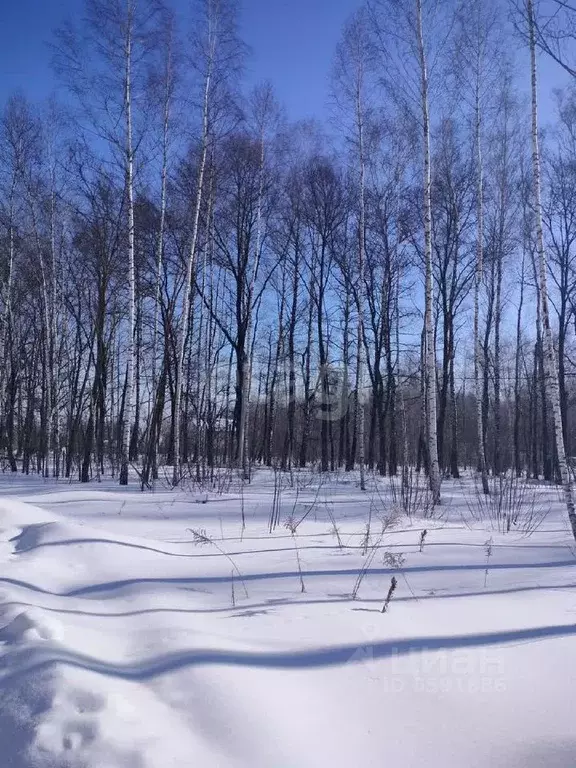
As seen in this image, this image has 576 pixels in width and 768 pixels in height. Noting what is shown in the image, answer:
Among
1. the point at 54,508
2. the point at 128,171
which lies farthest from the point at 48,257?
the point at 54,508

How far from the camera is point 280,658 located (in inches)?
100

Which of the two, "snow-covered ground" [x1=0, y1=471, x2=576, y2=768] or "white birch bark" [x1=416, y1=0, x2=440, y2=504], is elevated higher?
"white birch bark" [x1=416, y1=0, x2=440, y2=504]

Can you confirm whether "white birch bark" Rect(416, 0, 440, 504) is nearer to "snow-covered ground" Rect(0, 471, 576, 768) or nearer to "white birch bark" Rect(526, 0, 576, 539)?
"white birch bark" Rect(526, 0, 576, 539)

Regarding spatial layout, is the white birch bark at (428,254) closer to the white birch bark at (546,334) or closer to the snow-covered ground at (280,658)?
the white birch bark at (546,334)

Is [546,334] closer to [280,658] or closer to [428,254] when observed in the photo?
[428,254]

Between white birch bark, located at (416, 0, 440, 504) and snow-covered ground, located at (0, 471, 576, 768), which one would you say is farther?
white birch bark, located at (416, 0, 440, 504)

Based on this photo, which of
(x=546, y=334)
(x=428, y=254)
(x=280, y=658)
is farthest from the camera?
(x=428, y=254)


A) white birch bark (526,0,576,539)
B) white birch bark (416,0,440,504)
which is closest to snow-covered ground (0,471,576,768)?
white birch bark (526,0,576,539)

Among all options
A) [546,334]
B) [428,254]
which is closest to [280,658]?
[546,334]

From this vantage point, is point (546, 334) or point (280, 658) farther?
point (546, 334)

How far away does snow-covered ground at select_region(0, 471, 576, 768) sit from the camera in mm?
1916

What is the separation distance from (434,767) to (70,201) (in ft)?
54.8

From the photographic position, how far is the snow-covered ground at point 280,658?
6.29ft

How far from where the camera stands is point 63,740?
6.18 ft
